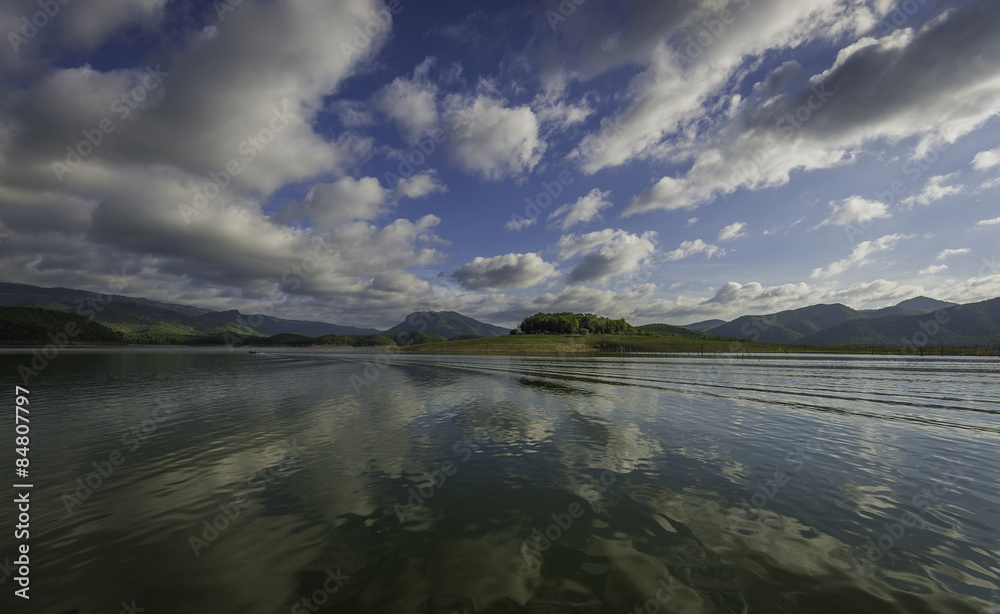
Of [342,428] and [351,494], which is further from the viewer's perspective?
[342,428]

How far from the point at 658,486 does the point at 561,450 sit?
20.2 feet

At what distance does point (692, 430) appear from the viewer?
24500 mm

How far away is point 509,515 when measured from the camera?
12.4 meters

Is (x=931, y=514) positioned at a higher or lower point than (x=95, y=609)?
lower

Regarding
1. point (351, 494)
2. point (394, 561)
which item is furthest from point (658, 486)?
point (351, 494)

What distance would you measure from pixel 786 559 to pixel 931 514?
812 cm

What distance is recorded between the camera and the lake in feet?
27.3

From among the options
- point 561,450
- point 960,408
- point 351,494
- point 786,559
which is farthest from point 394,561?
point 960,408

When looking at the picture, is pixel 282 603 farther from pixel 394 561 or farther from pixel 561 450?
pixel 561 450

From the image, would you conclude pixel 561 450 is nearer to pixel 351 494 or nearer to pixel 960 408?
pixel 351 494

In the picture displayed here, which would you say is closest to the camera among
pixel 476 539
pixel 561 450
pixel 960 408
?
pixel 476 539

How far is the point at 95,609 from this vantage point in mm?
7609

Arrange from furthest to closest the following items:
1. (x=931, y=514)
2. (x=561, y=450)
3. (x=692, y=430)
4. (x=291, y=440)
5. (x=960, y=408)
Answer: (x=960, y=408)
(x=692, y=430)
(x=291, y=440)
(x=561, y=450)
(x=931, y=514)

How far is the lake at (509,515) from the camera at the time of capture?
833cm
